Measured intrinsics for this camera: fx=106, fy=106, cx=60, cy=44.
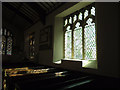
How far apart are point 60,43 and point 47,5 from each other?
1860 millimetres

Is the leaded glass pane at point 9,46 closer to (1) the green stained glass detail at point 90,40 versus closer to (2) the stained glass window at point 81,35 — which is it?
(2) the stained glass window at point 81,35

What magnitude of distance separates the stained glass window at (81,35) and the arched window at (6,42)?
19.8 feet

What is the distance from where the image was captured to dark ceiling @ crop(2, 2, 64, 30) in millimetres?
4938

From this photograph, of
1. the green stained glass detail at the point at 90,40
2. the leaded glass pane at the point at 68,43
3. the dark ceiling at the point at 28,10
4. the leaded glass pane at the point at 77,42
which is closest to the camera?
the green stained glass detail at the point at 90,40

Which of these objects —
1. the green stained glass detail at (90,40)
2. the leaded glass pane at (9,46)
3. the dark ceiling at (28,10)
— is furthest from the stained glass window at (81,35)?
the leaded glass pane at (9,46)

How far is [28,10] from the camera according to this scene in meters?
6.19

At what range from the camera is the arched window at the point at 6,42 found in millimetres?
8484

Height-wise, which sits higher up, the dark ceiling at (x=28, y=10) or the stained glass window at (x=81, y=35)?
the dark ceiling at (x=28, y=10)

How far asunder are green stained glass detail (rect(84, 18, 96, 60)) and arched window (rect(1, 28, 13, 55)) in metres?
7.14

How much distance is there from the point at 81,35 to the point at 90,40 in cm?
→ 47

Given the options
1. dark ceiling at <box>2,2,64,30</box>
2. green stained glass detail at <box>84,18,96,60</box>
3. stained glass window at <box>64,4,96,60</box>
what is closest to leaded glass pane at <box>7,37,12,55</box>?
dark ceiling at <box>2,2,64,30</box>

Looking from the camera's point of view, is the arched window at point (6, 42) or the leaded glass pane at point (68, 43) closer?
the leaded glass pane at point (68, 43)

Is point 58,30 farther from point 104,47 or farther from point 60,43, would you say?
point 104,47

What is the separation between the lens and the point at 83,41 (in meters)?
3.55
